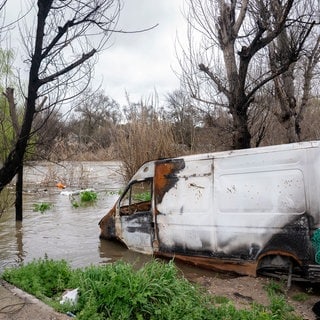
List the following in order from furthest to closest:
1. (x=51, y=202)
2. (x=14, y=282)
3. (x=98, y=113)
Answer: (x=98, y=113) → (x=51, y=202) → (x=14, y=282)

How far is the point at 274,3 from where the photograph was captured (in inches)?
378

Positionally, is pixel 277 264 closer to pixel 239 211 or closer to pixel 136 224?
pixel 239 211

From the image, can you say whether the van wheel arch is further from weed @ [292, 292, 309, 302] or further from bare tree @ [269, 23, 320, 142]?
bare tree @ [269, 23, 320, 142]

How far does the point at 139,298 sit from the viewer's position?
4336 millimetres

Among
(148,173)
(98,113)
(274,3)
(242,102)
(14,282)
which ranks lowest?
(14,282)

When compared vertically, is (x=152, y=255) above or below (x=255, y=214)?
below

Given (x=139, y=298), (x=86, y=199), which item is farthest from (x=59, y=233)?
(x=139, y=298)

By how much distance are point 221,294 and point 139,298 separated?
210 cm

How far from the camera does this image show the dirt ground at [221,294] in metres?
4.49

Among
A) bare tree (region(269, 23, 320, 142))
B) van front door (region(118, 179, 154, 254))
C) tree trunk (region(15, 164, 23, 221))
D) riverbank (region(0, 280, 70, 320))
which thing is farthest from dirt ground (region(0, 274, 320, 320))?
tree trunk (region(15, 164, 23, 221))

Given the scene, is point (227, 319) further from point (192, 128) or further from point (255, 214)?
point (192, 128)

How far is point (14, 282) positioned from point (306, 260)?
4.28 meters

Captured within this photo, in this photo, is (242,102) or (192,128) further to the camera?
(192,128)

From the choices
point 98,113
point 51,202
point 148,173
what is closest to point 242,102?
point 148,173
